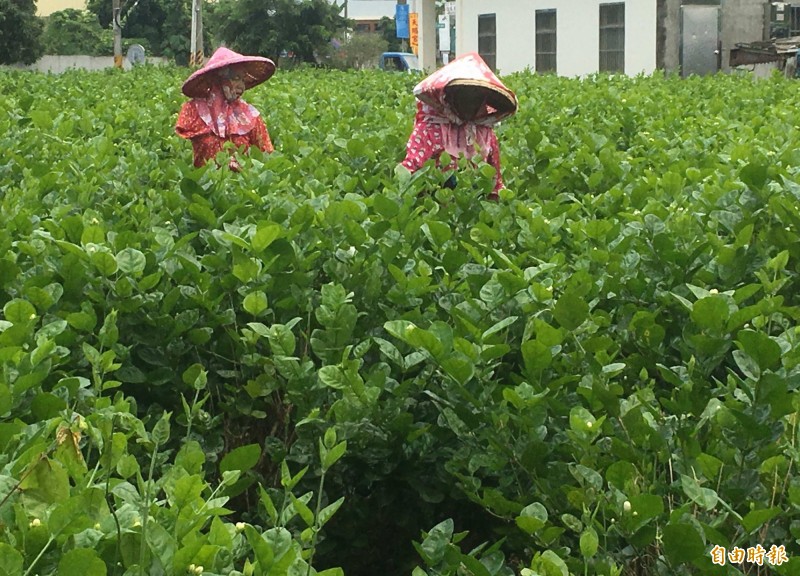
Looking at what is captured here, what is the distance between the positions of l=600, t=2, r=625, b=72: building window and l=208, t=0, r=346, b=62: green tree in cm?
1241

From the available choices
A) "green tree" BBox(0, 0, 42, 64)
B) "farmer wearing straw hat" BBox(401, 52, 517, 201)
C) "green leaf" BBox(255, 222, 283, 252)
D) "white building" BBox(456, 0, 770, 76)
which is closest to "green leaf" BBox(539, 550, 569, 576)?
"green leaf" BBox(255, 222, 283, 252)

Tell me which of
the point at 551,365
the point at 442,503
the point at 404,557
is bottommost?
the point at 404,557

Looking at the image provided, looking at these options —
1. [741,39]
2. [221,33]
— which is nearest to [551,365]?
[741,39]

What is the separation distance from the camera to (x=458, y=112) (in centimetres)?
639

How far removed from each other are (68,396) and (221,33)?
40258mm

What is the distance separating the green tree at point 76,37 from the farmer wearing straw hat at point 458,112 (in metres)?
59.0

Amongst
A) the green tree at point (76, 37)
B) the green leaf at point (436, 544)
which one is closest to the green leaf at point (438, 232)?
the green leaf at point (436, 544)

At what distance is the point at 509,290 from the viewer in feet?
10.5

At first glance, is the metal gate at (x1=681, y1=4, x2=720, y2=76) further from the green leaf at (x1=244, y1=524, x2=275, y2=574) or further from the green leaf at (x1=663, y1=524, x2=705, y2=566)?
the green leaf at (x1=244, y1=524, x2=275, y2=574)

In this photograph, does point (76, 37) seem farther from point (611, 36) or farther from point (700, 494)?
point (700, 494)

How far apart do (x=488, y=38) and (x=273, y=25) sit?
943 centimetres

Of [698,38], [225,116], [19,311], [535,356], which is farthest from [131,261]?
[698,38]

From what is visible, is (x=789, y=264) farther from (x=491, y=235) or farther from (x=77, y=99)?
(x=77, y=99)

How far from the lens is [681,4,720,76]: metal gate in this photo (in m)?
29.8
